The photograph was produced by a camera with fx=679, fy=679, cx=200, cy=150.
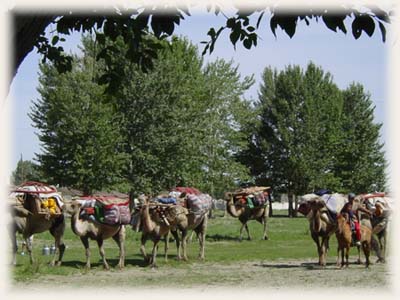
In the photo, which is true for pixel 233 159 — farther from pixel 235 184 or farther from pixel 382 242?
pixel 382 242

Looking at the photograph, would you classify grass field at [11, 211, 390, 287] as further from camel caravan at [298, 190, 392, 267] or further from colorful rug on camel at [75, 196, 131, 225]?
colorful rug on camel at [75, 196, 131, 225]

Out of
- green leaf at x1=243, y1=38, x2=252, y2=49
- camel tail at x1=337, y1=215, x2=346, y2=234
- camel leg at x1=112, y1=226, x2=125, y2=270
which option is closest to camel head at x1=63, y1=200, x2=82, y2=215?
camel leg at x1=112, y1=226, x2=125, y2=270

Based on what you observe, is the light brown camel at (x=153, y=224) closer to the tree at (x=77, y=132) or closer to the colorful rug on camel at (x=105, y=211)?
the colorful rug on camel at (x=105, y=211)

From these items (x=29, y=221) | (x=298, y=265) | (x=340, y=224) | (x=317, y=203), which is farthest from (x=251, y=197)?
(x=29, y=221)

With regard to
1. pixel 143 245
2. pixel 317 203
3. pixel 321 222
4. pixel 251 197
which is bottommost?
pixel 143 245

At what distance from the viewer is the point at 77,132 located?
37688 millimetres

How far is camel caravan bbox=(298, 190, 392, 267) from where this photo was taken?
15922 mm

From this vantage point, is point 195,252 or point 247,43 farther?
point 195,252

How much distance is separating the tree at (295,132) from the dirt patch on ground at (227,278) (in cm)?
4043

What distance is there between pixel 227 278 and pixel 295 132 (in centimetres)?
4451

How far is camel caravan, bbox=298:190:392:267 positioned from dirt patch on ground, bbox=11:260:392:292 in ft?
1.75

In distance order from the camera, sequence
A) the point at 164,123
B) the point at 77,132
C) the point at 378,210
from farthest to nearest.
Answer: the point at 164,123, the point at 77,132, the point at 378,210

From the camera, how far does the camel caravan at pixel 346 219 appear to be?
15922 mm

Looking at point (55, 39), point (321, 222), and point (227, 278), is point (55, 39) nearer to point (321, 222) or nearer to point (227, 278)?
point (227, 278)
